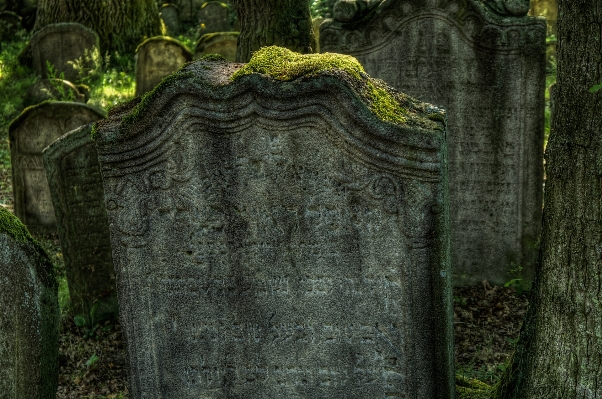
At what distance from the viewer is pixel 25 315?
14.0 feet

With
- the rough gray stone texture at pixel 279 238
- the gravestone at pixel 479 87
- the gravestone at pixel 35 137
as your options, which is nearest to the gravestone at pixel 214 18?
the gravestone at pixel 35 137

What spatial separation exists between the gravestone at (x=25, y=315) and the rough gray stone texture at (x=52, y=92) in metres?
8.70

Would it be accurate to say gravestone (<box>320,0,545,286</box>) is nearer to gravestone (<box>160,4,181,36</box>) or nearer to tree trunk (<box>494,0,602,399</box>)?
tree trunk (<box>494,0,602,399</box>)

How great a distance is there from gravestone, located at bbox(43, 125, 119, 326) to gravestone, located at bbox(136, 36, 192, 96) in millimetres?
6765

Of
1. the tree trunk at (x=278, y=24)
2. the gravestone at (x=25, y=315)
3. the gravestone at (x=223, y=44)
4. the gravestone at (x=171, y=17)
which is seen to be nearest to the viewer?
the gravestone at (x=25, y=315)

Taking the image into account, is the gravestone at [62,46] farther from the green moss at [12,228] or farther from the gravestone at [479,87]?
the green moss at [12,228]

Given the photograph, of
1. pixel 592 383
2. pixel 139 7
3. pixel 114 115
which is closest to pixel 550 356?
pixel 592 383

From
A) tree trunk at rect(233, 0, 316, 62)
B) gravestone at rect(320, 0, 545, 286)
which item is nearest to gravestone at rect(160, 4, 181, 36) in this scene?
tree trunk at rect(233, 0, 316, 62)

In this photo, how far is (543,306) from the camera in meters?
4.06

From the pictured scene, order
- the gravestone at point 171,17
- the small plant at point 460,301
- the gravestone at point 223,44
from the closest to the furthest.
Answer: the small plant at point 460,301, the gravestone at point 223,44, the gravestone at point 171,17

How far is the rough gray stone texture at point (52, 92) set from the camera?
1275cm

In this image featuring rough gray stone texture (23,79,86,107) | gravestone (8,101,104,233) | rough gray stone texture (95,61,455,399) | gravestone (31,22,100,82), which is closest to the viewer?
rough gray stone texture (95,61,455,399)

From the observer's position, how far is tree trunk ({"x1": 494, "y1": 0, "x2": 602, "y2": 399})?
12.3ft

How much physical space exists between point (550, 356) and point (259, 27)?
5.01 m
